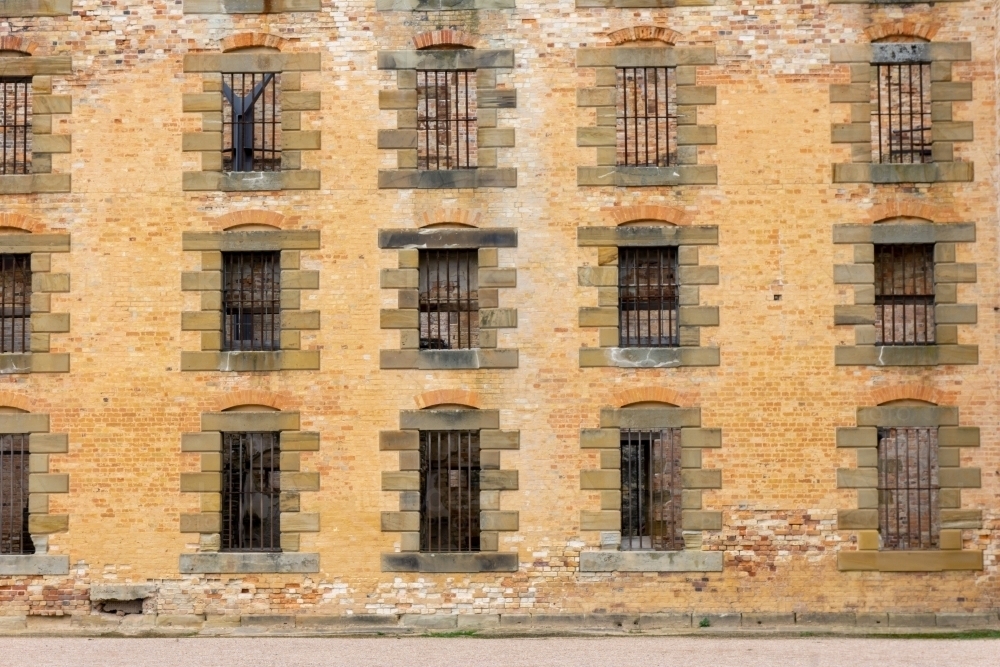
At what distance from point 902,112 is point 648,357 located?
544cm

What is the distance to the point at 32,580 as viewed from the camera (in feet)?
68.3

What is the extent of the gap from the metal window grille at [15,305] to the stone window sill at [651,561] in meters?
9.22

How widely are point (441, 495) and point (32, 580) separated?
6309 mm

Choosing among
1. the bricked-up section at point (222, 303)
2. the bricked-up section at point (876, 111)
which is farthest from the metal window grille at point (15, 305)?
the bricked-up section at point (876, 111)

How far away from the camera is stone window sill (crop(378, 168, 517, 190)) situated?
21016mm

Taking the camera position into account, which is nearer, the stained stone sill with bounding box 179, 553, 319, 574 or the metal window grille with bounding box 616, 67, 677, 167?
the stained stone sill with bounding box 179, 553, 319, 574

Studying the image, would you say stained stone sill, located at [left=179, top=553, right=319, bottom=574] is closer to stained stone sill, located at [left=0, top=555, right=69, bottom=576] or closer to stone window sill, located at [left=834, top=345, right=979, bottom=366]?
stained stone sill, located at [left=0, top=555, right=69, bottom=576]

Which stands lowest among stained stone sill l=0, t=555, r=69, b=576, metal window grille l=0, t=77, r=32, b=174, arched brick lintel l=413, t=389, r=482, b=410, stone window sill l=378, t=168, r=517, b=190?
stained stone sill l=0, t=555, r=69, b=576

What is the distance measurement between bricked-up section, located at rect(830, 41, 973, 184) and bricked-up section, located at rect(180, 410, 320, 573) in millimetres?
9219

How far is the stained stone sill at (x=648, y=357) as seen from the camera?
20.8 metres

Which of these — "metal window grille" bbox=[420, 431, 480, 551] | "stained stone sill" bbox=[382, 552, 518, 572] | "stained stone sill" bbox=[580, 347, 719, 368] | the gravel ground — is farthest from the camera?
"metal window grille" bbox=[420, 431, 480, 551]

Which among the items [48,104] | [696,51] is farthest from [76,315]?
[696,51]

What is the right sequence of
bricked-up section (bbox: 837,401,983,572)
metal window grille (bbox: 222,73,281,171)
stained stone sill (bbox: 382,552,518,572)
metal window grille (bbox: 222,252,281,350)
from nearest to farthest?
bricked-up section (bbox: 837,401,983,572), stained stone sill (bbox: 382,552,518,572), metal window grille (bbox: 222,252,281,350), metal window grille (bbox: 222,73,281,171)

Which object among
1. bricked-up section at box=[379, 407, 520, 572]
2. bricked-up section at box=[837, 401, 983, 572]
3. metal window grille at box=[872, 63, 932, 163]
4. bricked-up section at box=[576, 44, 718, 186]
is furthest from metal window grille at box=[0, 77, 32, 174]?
bricked-up section at box=[837, 401, 983, 572]
